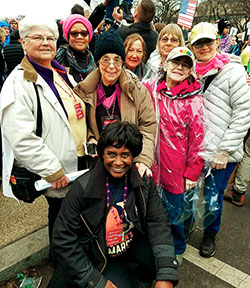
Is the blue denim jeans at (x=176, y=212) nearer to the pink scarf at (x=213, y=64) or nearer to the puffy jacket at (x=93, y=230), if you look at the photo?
the puffy jacket at (x=93, y=230)

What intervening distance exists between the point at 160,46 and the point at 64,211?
1.99 m

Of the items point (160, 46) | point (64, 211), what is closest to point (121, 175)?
point (64, 211)

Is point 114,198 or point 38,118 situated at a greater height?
point 38,118

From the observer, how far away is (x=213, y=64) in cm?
231

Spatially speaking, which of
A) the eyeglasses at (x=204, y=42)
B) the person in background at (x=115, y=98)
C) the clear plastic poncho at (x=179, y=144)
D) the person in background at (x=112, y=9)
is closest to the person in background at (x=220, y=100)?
the eyeglasses at (x=204, y=42)

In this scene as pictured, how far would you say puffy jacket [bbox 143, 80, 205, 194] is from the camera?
84.8 inches

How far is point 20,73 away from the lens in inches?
69.3

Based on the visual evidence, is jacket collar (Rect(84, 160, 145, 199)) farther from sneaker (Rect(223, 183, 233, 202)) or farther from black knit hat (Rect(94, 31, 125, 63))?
sneaker (Rect(223, 183, 233, 202))

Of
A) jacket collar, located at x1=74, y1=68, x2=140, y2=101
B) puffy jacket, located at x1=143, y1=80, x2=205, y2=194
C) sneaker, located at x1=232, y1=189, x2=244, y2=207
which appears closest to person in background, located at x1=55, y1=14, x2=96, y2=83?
jacket collar, located at x1=74, y1=68, x2=140, y2=101

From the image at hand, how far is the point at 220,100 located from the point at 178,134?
0.48 meters

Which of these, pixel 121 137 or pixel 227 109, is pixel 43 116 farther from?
pixel 227 109

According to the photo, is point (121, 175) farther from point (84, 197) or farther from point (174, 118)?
point (174, 118)

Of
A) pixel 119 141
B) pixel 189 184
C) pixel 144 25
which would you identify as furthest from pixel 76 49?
pixel 189 184

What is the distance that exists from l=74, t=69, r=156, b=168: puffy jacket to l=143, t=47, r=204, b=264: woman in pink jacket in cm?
12
